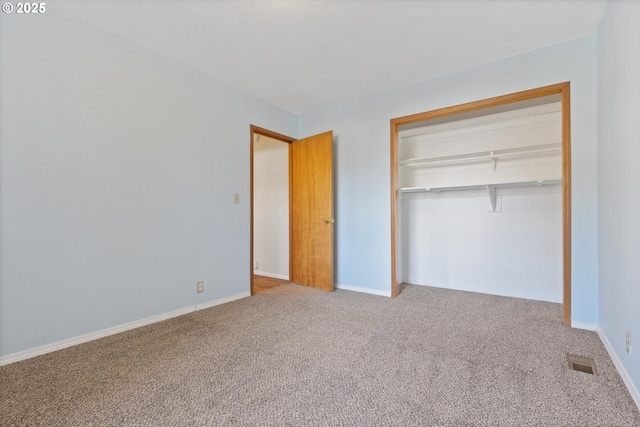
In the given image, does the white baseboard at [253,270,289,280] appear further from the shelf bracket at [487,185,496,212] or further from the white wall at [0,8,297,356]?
the shelf bracket at [487,185,496,212]

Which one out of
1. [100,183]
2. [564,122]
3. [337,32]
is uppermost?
[337,32]

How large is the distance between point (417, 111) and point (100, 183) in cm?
314

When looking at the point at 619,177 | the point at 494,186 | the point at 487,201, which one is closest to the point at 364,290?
the point at 487,201

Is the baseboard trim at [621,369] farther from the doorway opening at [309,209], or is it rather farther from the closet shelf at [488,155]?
the doorway opening at [309,209]

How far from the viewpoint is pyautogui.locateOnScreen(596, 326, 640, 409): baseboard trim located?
1411mm

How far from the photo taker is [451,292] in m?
3.46

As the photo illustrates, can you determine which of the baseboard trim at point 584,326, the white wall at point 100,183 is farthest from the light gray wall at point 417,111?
the white wall at point 100,183

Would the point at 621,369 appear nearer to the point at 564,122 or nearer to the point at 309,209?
the point at 564,122

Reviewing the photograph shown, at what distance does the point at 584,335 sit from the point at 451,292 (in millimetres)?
1361

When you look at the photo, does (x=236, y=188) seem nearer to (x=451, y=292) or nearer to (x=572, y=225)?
(x=451, y=292)

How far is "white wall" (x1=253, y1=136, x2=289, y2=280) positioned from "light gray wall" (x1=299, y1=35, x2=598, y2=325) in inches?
27.5

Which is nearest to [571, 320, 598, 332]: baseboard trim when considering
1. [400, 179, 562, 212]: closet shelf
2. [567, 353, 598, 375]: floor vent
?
[567, 353, 598, 375]: floor vent

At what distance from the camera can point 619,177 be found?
1.69m

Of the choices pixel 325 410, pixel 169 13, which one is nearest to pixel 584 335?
pixel 325 410
